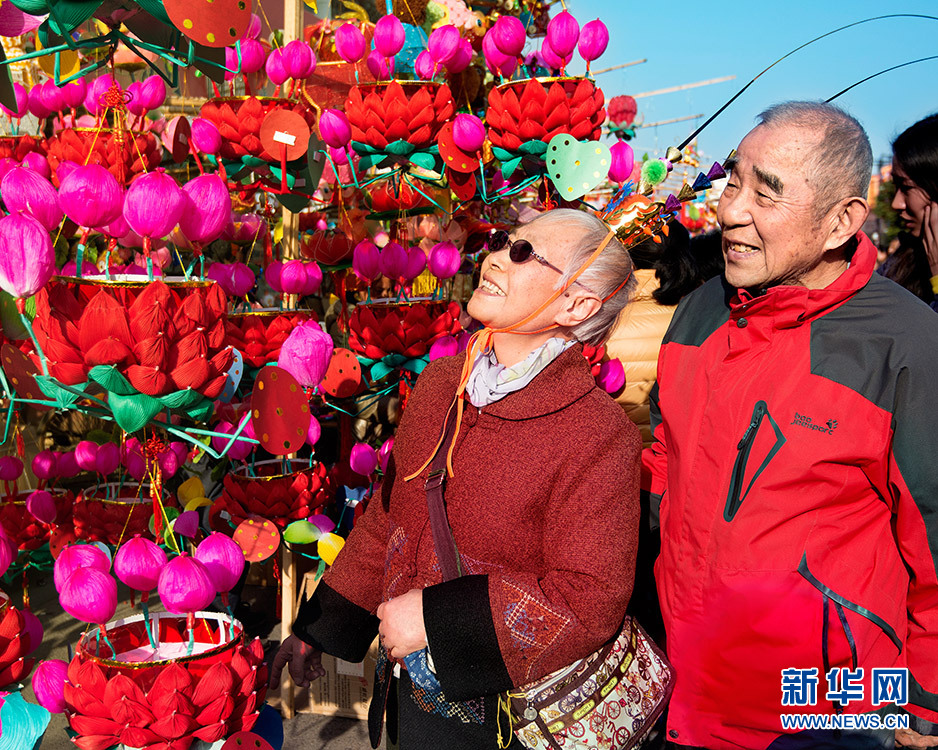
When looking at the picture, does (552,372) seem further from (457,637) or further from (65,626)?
(65,626)

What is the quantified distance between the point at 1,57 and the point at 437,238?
187 centimetres

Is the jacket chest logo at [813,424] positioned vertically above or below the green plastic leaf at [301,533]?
above

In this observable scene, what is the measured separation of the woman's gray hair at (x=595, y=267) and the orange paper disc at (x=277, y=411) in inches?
19.5

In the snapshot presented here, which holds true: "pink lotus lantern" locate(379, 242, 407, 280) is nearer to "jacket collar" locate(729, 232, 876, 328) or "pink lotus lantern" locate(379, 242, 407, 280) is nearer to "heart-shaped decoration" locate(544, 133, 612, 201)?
"heart-shaped decoration" locate(544, 133, 612, 201)

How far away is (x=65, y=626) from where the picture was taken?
3109 mm

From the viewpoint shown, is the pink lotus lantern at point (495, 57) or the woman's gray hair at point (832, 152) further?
the pink lotus lantern at point (495, 57)

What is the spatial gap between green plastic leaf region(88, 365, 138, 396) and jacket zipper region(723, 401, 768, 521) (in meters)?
0.92

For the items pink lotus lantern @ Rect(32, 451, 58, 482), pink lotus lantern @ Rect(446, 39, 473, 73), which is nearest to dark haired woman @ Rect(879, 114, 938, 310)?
pink lotus lantern @ Rect(446, 39, 473, 73)

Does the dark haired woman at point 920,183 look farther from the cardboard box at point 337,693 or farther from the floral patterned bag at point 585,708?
the cardboard box at point 337,693

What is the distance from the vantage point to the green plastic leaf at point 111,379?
1042 mm

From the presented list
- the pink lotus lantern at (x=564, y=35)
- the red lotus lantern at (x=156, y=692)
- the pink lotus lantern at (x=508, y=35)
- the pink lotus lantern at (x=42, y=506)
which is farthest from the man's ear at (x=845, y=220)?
the pink lotus lantern at (x=42, y=506)

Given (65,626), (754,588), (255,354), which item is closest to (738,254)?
(754,588)

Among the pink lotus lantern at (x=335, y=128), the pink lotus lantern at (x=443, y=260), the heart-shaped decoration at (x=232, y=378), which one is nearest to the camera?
the heart-shaped decoration at (x=232, y=378)

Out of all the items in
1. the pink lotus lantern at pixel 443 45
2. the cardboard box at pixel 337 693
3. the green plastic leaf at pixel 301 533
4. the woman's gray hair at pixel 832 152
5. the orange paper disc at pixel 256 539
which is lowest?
the cardboard box at pixel 337 693
